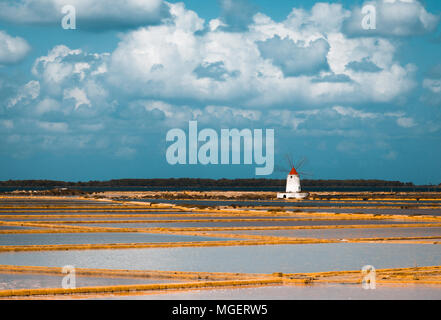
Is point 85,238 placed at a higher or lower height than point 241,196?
lower

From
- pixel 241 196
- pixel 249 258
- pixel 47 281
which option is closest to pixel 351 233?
pixel 249 258

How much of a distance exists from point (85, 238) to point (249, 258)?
7.59 m

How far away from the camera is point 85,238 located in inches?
911

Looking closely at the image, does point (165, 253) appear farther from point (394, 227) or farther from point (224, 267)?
point (394, 227)

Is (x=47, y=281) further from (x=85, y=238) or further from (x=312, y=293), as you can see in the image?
(x=85, y=238)

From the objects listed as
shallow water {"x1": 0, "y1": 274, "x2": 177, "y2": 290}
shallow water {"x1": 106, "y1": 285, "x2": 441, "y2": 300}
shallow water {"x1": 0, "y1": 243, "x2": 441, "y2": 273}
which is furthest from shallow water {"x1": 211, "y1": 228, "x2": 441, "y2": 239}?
shallow water {"x1": 0, "y1": 274, "x2": 177, "y2": 290}

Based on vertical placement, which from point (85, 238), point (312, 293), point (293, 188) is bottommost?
point (312, 293)

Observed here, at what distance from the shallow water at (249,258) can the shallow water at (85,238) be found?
9.28 ft

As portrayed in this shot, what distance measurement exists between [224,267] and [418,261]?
446 centimetres

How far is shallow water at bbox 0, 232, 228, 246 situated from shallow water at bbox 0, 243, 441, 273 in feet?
9.28

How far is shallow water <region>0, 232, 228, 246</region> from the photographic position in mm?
21578
